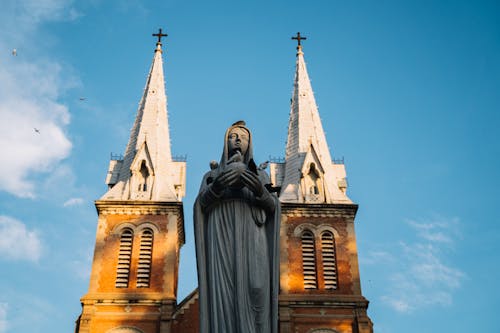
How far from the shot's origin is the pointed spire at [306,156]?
3136cm

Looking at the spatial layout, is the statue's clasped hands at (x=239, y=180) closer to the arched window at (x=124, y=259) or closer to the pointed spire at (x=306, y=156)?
the arched window at (x=124, y=259)

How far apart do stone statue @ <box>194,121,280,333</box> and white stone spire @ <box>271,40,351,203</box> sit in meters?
24.2

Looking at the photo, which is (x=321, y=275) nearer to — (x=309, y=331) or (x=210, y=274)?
(x=309, y=331)

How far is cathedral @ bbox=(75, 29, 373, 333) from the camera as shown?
27625mm

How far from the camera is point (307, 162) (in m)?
32.6

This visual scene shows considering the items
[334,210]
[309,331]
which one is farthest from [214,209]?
[334,210]

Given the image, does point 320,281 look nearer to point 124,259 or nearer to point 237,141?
point 124,259

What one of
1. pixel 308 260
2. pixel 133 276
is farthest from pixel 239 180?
pixel 308 260

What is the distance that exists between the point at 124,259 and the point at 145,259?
34.1 inches

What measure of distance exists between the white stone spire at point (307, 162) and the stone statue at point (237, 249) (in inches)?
952

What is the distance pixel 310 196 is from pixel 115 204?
8542 millimetres

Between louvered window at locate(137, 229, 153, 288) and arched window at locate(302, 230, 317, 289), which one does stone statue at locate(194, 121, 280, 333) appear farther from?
louvered window at locate(137, 229, 153, 288)

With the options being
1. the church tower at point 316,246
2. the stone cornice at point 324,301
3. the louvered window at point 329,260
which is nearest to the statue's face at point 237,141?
the church tower at point 316,246

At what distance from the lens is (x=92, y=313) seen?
27.5 m
